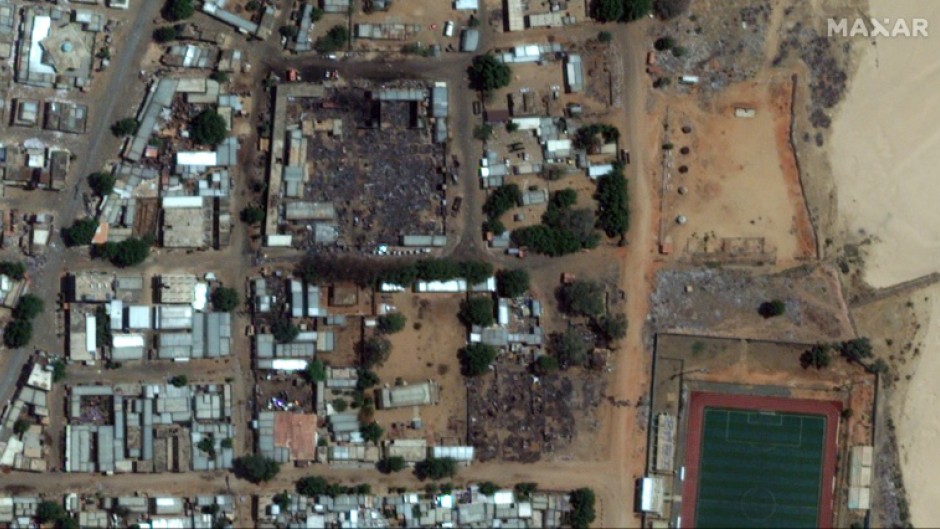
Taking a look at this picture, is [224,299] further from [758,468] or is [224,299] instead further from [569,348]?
[758,468]

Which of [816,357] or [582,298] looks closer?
[582,298]

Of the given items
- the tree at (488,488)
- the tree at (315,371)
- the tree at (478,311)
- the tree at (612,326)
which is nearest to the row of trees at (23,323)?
the tree at (315,371)


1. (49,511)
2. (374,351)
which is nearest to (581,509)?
(374,351)

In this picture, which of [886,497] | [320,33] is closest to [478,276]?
[320,33]

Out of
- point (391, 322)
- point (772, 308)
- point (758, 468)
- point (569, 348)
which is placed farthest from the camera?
point (758, 468)

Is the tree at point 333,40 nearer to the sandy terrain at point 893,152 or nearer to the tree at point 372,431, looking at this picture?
the tree at point 372,431

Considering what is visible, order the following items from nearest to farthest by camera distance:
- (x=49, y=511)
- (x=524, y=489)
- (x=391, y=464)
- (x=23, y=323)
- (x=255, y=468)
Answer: (x=23, y=323) < (x=49, y=511) < (x=255, y=468) < (x=391, y=464) < (x=524, y=489)

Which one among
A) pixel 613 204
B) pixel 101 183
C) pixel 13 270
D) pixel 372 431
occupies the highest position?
pixel 613 204
